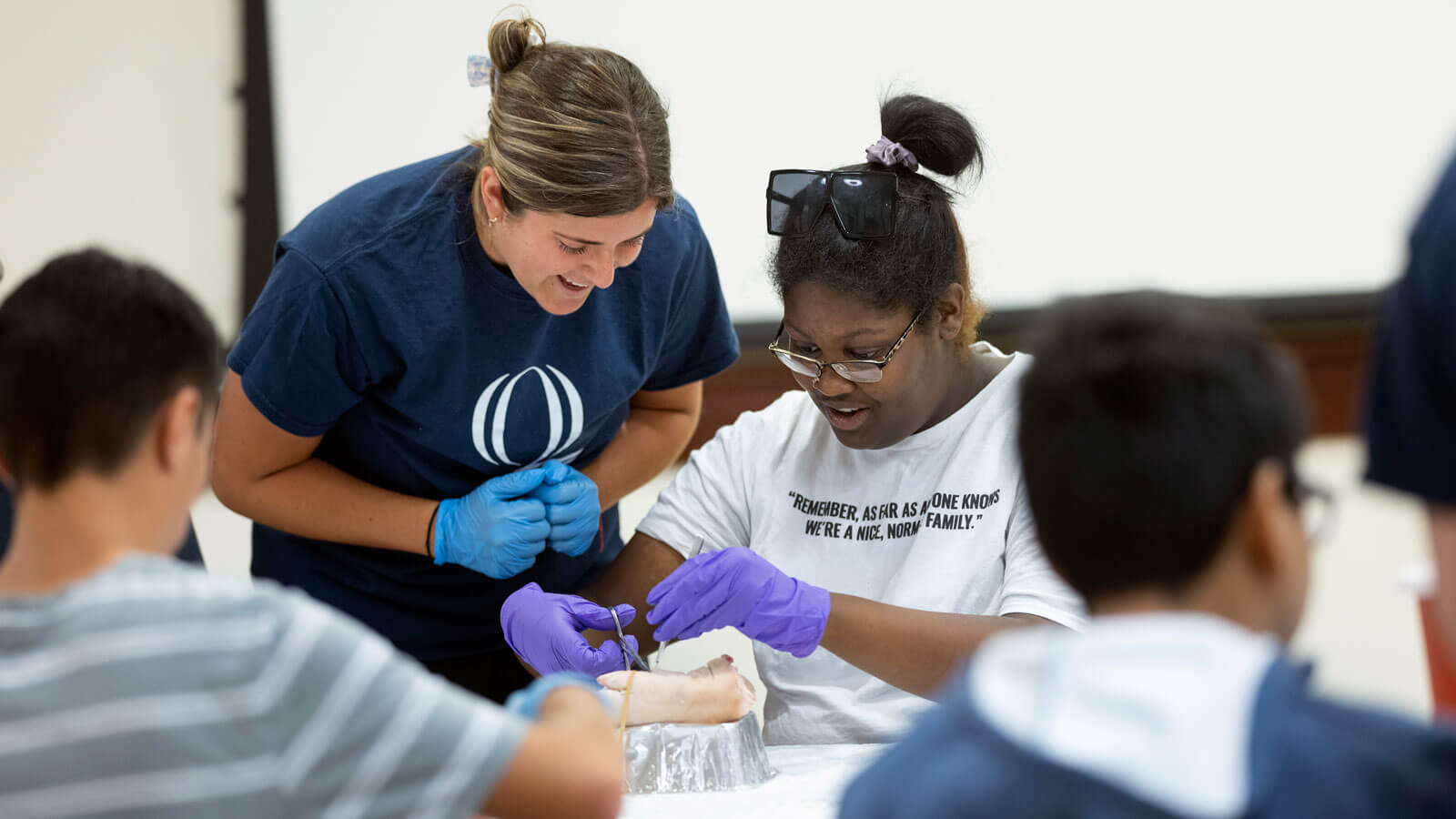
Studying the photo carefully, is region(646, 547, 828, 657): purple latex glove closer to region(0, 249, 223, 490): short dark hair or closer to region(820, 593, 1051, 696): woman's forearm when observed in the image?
region(820, 593, 1051, 696): woman's forearm

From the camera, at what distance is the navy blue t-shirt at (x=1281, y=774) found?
2.05ft

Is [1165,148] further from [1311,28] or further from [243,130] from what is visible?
[243,130]

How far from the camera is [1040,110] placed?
304 centimetres

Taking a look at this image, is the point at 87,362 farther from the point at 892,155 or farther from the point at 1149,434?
the point at 892,155

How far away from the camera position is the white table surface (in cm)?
135

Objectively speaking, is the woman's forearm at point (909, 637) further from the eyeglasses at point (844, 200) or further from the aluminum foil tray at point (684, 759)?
the eyeglasses at point (844, 200)

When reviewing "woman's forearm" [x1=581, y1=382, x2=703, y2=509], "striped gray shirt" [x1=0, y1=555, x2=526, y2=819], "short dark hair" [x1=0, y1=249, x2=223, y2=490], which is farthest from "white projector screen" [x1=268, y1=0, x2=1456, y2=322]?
"striped gray shirt" [x1=0, y1=555, x2=526, y2=819]

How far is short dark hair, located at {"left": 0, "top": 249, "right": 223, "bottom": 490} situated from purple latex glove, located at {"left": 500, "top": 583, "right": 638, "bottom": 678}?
837 millimetres

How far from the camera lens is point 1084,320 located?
0.77m

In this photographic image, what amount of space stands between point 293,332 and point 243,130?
140 centimetres

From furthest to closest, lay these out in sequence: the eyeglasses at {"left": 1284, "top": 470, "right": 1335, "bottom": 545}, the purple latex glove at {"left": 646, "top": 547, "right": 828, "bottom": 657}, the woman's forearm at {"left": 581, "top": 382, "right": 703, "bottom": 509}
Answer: the woman's forearm at {"left": 581, "top": 382, "right": 703, "bottom": 509}
the purple latex glove at {"left": 646, "top": 547, "right": 828, "bottom": 657}
the eyeglasses at {"left": 1284, "top": 470, "right": 1335, "bottom": 545}

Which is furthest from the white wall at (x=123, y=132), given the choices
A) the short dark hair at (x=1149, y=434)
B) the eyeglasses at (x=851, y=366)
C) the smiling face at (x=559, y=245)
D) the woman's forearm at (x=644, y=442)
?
the short dark hair at (x=1149, y=434)

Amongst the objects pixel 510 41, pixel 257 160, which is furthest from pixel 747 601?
pixel 257 160

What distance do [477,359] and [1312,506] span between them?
1177 millimetres
